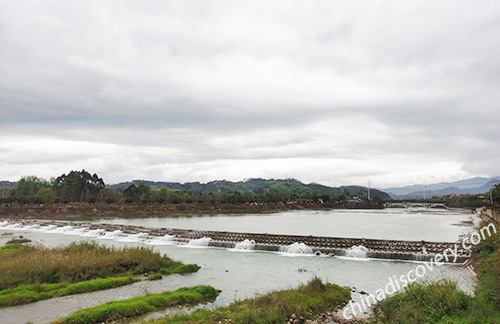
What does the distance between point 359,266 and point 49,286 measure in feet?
72.3

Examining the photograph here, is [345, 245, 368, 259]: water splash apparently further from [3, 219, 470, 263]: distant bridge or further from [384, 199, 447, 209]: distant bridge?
[384, 199, 447, 209]: distant bridge

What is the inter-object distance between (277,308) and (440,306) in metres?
6.23

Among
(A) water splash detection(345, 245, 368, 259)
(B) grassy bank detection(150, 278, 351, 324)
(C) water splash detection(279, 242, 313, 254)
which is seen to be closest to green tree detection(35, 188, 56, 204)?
(C) water splash detection(279, 242, 313, 254)

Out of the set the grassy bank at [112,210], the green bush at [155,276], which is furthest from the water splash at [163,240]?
the grassy bank at [112,210]

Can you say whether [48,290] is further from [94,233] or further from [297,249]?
[94,233]

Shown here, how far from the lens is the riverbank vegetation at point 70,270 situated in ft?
59.2

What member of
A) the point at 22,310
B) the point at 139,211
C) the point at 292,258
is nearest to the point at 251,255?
the point at 292,258

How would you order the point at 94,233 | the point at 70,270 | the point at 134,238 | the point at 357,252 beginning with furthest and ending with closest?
1. the point at 94,233
2. the point at 134,238
3. the point at 357,252
4. the point at 70,270

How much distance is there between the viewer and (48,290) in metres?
18.3

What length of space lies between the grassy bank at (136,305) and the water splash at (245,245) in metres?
16.9

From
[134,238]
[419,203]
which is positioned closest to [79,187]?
[134,238]

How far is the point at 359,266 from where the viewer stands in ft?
A: 86.8

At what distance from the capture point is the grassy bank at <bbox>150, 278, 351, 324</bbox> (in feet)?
41.3

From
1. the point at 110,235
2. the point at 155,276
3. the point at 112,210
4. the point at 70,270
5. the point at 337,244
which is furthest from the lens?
the point at 112,210
